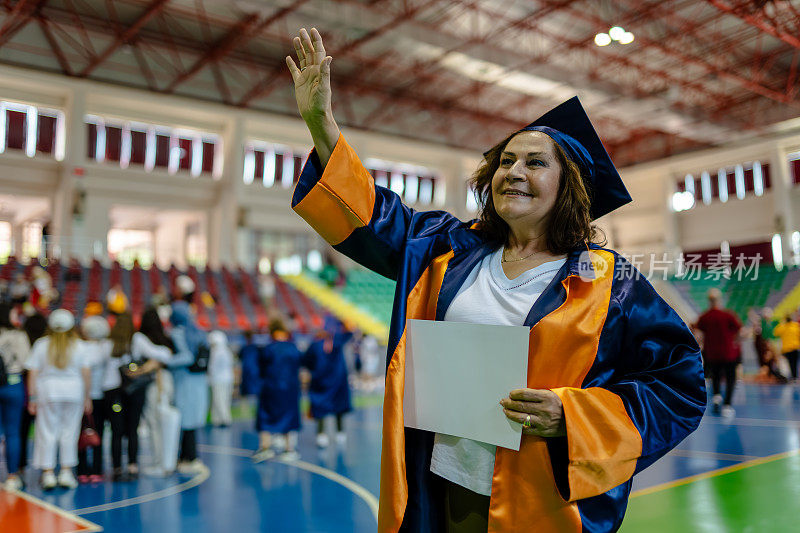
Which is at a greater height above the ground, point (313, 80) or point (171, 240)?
point (171, 240)

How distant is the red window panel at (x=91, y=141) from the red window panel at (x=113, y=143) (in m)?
0.36

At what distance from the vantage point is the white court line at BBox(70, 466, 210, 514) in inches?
202

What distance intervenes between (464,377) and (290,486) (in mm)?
4941

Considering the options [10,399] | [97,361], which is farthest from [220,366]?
[10,399]

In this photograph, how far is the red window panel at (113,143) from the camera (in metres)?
19.5

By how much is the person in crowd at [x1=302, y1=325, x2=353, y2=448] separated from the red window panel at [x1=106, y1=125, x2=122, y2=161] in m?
14.2

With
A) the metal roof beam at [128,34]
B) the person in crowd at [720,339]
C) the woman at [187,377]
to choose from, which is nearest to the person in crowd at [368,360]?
the person in crowd at [720,339]

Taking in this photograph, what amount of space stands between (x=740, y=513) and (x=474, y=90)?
59.9ft

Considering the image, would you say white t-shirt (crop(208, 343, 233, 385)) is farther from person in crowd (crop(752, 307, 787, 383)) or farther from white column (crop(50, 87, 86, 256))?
person in crowd (crop(752, 307, 787, 383))

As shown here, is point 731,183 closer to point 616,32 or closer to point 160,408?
point 616,32

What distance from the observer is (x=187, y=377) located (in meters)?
6.56

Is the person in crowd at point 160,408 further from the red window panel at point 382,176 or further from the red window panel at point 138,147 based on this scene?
the red window panel at point 382,176

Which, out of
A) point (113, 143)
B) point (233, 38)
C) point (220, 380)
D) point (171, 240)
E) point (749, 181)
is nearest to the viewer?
point (220, 380)

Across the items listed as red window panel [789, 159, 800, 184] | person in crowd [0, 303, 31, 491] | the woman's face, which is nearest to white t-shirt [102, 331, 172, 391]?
person in crowd [0, 303, 31, 491]
